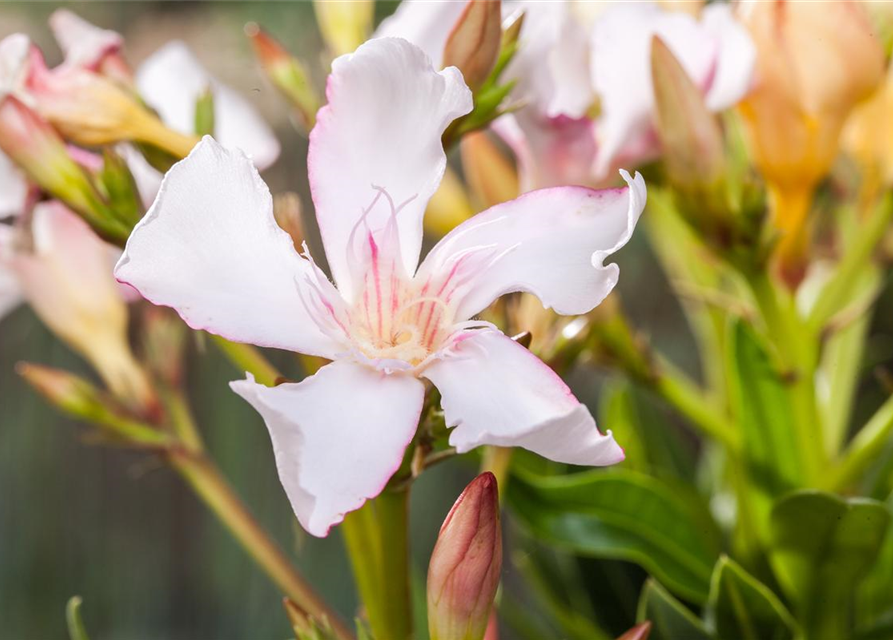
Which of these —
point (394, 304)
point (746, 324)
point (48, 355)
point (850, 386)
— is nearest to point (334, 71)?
point (394, 304)

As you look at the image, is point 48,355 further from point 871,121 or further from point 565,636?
point 871,121

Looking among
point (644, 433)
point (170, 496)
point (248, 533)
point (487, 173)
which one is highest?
point (487, 173)

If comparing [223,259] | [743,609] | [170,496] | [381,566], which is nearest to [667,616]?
[743,609]

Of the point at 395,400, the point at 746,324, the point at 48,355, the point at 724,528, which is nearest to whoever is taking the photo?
the point at 395,400

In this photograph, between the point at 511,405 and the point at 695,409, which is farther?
the point at 695,409

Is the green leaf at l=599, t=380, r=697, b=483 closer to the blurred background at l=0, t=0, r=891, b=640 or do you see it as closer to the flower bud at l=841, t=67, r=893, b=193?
the flower bud at l=841, t=67, r=893, b=193

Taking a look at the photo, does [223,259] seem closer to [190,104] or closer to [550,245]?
[550,245]

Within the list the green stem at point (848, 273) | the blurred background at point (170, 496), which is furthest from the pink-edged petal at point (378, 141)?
the blurred background at point (170, 496)
